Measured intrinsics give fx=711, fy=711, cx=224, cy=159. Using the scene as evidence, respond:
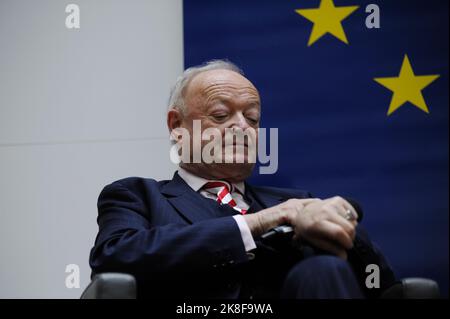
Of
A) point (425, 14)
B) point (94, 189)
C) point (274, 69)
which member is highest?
point (425, 14)

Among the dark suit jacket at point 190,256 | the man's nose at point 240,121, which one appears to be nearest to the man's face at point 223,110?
the man's nose at point 240,121

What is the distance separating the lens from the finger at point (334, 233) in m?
1.58

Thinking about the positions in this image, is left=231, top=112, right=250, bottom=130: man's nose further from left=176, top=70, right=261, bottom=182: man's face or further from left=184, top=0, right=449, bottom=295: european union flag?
left=184, top=0, right=449, bottom=295: european union flag

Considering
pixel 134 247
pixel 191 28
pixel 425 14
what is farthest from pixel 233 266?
pixel 425 14

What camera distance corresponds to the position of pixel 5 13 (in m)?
2.88

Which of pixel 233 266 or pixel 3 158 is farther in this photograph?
pixel 3 158

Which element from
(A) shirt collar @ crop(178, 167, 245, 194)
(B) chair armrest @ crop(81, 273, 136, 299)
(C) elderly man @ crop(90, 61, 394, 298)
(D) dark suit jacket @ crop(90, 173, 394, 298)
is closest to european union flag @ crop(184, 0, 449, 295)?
(A) shirt collar @ crop(178, 167, 245, 194)

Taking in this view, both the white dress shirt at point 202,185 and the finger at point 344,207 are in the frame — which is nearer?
the finger at point 344,207

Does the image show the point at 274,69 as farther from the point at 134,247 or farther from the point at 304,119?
the point at 134,247

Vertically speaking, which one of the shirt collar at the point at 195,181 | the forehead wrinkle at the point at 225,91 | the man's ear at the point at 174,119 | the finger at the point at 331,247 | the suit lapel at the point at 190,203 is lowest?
the finger at the point at 331,247

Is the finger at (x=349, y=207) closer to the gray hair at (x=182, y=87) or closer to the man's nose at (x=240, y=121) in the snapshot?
the man's nose at (x=240, y=121)

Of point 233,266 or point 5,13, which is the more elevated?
point 5,13
